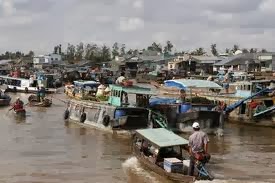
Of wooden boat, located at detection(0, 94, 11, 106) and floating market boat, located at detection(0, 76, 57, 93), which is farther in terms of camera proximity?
floating market boat, located at detection(0, 76, 57, 93)

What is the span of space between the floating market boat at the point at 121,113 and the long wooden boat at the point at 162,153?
5253 mm

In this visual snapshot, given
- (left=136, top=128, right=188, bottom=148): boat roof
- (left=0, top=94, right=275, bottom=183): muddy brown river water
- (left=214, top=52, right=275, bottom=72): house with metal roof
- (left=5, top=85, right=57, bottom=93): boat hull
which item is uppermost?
(left=214, top=52, right=275, bottom=72): house with metal roof

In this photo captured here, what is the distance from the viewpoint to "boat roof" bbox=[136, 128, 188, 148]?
44.7ft

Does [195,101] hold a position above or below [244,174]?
above

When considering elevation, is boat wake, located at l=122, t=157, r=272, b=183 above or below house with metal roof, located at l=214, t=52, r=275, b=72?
below

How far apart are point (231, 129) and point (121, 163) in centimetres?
1036

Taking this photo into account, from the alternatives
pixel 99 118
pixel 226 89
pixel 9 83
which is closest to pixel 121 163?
pixel 99 118

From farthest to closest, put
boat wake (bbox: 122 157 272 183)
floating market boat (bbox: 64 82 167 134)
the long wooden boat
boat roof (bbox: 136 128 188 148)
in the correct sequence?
1. floating market boat (bbox: 64 82 167 134)
2. boat roof (bbox: 136 128 188 148)
3. boat wake (bbox: 122 157 272 183)
4. the long wooden boat

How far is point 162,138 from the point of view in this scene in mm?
14125

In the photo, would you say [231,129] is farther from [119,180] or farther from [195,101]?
[119,180]

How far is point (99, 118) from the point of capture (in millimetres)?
23219

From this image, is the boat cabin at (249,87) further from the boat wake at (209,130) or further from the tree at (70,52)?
the tree at (70,52)

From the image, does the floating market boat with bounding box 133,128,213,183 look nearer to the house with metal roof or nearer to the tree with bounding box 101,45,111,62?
the house with metal roof

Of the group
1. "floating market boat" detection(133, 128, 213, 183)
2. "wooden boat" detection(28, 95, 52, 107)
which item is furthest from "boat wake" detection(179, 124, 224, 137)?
"wooden boat" detection(28, 95, 52, 107)
